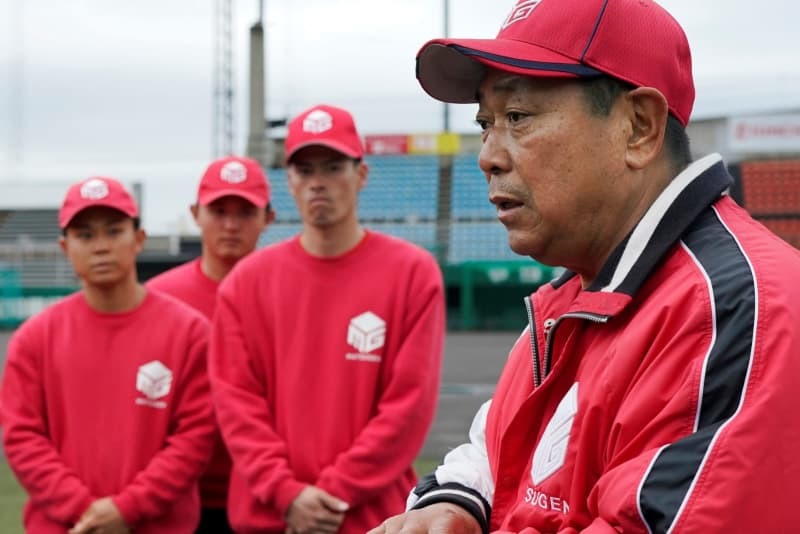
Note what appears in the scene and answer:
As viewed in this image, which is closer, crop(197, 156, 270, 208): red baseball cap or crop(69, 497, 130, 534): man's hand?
crop(69, 497, 130, 534): man's hand

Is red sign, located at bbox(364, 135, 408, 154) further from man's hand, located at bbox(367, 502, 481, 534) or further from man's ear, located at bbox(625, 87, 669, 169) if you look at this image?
man's ear, located at bbox(625, 87, 669, 169)

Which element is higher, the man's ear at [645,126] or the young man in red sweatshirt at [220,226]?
the man's ear at [645,126]

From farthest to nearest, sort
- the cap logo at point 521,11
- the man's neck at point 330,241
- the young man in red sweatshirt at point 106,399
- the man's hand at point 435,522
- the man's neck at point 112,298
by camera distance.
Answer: the man's neck at point 112,298, the man's neck at point 330,241, the young man in red sweatshirt at point 106,399, the man's hand at point 435,522, the cap logo at point 521,11

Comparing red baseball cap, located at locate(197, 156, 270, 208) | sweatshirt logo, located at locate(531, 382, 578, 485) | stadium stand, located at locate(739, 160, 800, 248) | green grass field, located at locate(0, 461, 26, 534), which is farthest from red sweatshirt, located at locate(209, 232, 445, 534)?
stadium stand, located at locate(739, 160, 800, 248)

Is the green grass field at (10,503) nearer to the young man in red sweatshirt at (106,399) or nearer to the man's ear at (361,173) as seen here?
the young man in red sweatshirt at (106,399)

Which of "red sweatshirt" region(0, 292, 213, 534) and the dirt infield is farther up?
"red sweatshirt" region(0, 292, 213, 534)

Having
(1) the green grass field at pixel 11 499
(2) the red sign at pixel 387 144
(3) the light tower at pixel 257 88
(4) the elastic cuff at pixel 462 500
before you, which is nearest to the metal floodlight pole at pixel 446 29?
(2) the red sign at pixel 387 144

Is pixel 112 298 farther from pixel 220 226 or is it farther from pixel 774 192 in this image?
pixel 774 192

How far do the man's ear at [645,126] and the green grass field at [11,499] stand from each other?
5.19 m

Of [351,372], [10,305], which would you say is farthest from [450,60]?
[10,305]

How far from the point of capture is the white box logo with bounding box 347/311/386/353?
3451 mm

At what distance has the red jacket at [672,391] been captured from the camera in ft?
3.81

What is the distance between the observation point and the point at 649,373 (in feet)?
4.18

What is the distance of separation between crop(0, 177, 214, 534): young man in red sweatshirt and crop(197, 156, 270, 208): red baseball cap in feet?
1.85
